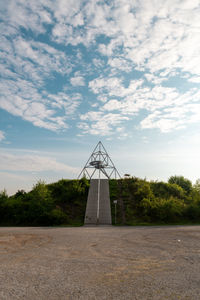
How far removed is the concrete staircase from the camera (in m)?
29.8

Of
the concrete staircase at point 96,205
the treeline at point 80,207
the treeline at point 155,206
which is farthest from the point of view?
the concrete staircase at point 96,205

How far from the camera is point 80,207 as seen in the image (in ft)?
113

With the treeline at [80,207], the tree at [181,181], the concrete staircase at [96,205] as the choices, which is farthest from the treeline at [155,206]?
the tree at [181,181]

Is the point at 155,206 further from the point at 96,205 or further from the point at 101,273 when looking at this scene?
the point at 101,273

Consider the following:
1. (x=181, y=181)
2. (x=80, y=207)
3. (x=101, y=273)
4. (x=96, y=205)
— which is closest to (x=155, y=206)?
(x=96, y=205)

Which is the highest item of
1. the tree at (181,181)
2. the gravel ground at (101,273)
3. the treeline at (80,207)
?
the tree at (181,181)

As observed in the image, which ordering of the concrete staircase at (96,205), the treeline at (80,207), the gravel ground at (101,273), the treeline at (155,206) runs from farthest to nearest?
the concrete staircase at (96,205) < the treeline at (155,206) < the treeline at (80,207) < the gravel ground at (101,273)

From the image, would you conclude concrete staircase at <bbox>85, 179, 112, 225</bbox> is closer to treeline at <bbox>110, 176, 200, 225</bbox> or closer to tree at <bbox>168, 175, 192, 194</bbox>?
treeline at <bbox>110, 176, 200, 225</bbox>

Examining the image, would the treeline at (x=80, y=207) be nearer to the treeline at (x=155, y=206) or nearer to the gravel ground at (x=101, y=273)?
the treeline at (x=155, y=206)

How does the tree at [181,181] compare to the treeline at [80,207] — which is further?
the tree at [181,181]

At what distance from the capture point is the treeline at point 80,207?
29078 mm

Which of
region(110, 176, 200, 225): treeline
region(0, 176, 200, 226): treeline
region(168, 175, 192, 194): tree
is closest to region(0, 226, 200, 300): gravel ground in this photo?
region(0, 176, 200, 226): treeline

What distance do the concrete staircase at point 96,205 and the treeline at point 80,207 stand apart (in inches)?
36.9

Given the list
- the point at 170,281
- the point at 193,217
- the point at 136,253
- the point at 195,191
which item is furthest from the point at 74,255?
the point at 195,191
